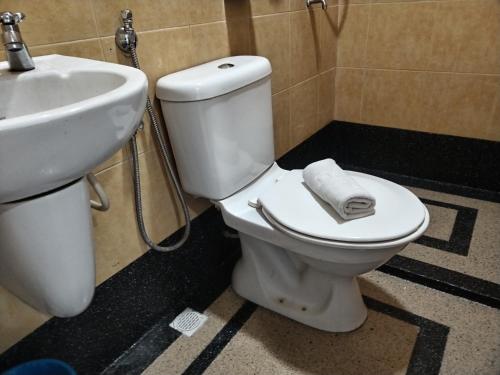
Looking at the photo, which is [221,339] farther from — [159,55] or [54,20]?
[54,20]

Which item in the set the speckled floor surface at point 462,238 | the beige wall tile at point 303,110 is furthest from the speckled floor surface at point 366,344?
the beige wall tile at point 303,110

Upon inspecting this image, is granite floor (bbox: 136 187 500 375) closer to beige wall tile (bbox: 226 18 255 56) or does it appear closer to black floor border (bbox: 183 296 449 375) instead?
black floor border (bbox: 183 296 449 375)

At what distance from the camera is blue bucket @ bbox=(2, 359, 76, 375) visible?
0.82 m

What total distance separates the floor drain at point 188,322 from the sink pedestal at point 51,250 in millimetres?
531

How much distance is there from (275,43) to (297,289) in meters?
0.86

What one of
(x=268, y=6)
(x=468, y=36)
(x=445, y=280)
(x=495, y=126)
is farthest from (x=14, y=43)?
(x=495, y=126)

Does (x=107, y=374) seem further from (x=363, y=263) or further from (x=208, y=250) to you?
(x=363, y=263)

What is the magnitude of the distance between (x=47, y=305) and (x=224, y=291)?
29.7 inches

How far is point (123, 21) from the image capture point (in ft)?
2.81

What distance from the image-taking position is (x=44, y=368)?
844mm

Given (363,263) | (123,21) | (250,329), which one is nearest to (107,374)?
(250,329)

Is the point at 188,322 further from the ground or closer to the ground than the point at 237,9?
closer to the ground

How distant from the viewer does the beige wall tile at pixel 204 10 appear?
103cm

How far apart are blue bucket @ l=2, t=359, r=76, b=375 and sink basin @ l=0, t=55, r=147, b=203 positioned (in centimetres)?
49
